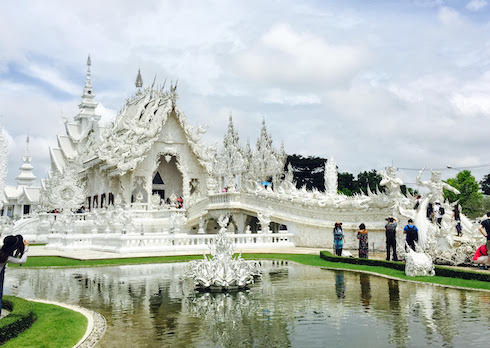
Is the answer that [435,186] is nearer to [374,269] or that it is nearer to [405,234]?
[405,234]

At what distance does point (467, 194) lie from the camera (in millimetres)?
40281

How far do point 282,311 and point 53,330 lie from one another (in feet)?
10.3

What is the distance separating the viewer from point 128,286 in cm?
971

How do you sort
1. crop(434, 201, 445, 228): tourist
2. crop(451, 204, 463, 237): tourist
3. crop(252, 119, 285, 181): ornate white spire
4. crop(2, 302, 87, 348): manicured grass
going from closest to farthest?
crop(2, 302, 87, 348): manicured grass < crop(434, 201, 445, 228): tourist < crop(451, 204, 463, 237): tourist < crop(252, 119, 285, 181): ornate white spire

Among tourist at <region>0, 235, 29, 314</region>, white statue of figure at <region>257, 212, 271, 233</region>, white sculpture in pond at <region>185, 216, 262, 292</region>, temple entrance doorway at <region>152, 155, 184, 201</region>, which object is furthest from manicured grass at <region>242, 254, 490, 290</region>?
temple entrance doorway at <region>152, 155, 184, 201</region>

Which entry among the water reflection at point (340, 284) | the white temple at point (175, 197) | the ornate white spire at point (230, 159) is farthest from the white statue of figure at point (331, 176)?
the water reflection at point (340, 284)

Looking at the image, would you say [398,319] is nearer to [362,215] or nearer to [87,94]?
[362,215]

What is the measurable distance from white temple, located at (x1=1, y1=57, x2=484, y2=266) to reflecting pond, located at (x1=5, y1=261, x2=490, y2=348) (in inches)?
172

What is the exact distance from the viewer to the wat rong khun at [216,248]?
21.8ft

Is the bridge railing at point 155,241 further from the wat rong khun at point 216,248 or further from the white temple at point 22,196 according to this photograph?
the white temple at point 22,196

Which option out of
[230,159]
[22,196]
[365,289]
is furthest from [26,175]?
[365,289]

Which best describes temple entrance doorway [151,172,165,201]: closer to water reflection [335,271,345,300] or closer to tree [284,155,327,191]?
tree [284,155,327,191]

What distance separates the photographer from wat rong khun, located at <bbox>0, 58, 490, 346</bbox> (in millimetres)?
6637

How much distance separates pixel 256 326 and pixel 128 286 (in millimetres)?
4472
